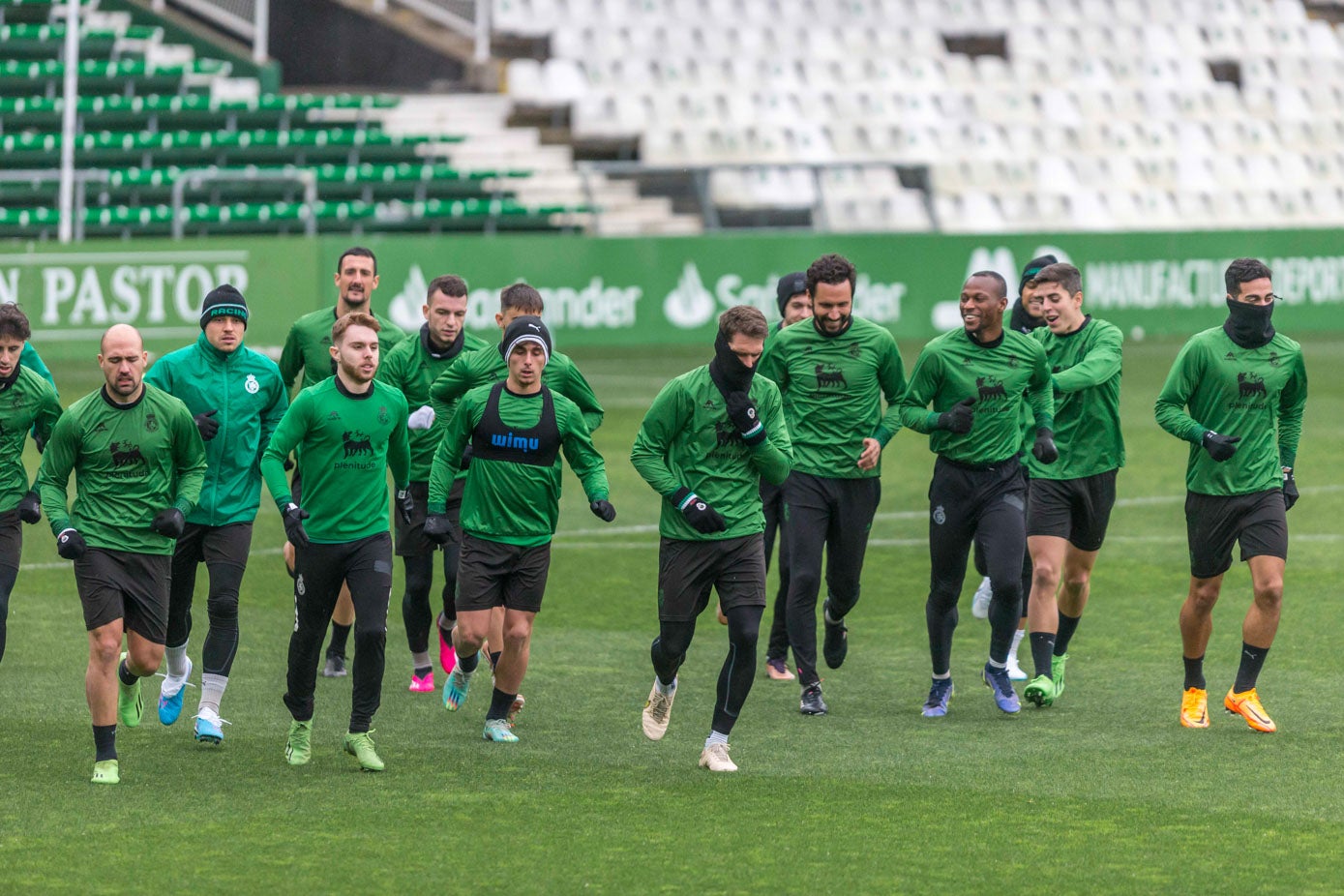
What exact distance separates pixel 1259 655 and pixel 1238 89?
28.3 meters

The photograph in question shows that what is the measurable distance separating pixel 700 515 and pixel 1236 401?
2682 mm

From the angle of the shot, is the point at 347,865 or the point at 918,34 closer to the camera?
the point at 347,865

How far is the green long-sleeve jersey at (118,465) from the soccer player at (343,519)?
0.41 m

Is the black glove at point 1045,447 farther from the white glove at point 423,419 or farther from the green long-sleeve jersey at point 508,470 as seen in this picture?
the white glove at point 423,419

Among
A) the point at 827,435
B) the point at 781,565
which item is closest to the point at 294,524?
the point at 827,435

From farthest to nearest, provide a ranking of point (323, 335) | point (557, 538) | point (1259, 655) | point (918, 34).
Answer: point (918, 34) < point (557, 538) < point (323, 335) < point (1259, 655)

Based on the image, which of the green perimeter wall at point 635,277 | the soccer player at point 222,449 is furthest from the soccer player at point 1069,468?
the green perimeter wall at point 635,277

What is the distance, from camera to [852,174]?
2773cm

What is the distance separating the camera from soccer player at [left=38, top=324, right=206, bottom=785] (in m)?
7.79

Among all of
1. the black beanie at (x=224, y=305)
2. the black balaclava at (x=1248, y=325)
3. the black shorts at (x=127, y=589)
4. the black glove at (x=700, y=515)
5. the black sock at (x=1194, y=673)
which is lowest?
the black sock at (x=1194, y=673)

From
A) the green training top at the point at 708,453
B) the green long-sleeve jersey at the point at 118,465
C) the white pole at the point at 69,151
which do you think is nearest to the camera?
the green long-sleeve jersey at the point at 118,465

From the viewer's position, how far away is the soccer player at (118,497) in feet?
25.5

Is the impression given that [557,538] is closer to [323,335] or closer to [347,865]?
[323,335]

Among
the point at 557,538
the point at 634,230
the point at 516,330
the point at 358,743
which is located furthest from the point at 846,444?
the point at 634,230
